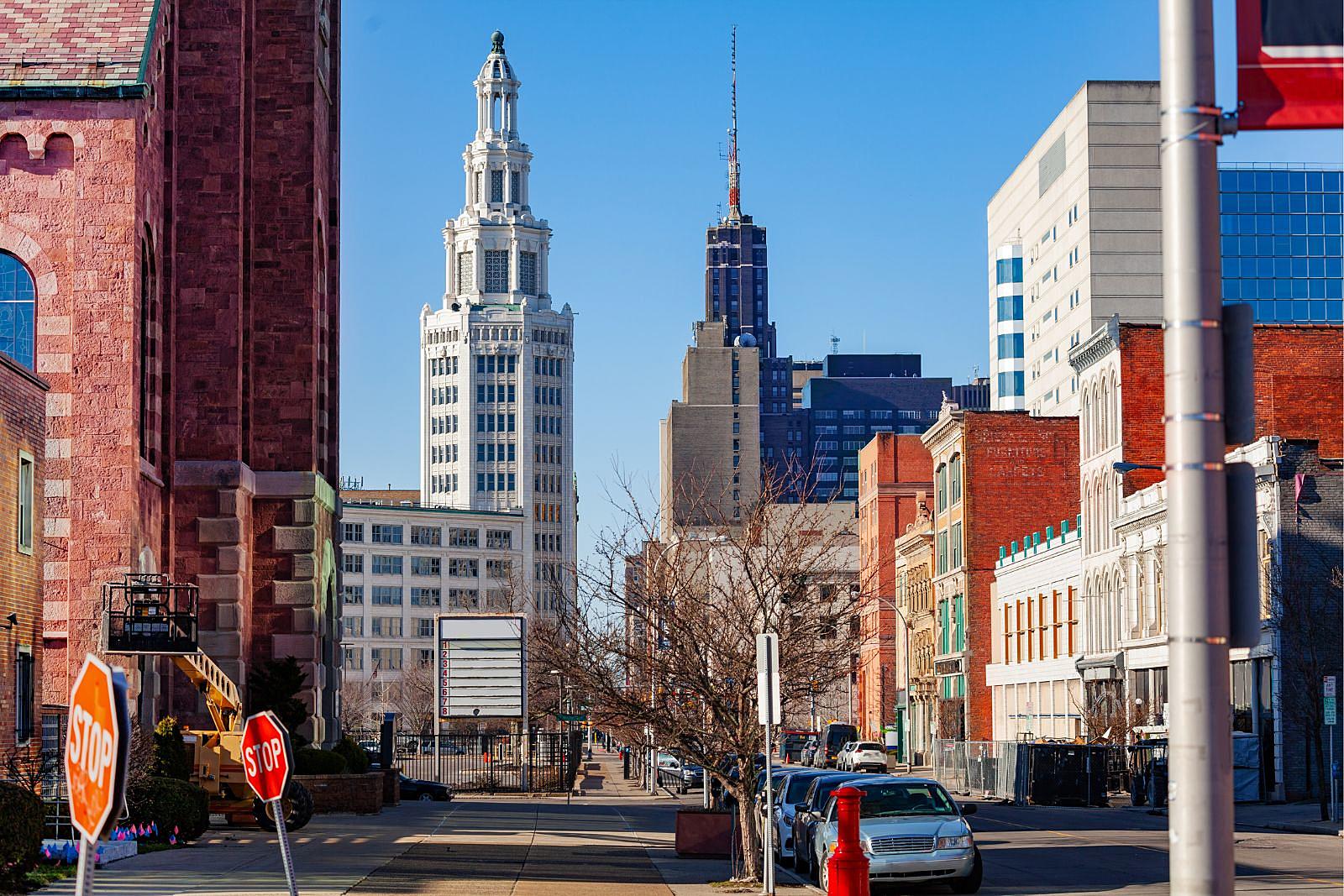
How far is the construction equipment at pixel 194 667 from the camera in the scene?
3659cm

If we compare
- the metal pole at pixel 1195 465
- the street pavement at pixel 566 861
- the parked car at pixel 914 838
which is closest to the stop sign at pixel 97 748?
the metal pole at pixel 1195 465

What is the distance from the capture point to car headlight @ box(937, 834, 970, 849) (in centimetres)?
2314

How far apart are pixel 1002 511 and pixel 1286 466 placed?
3769cm

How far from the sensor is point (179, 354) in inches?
1895

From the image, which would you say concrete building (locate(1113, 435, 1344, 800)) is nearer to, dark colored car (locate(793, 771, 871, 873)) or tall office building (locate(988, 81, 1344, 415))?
dark colored car (locate(793, 771, 871, 873))

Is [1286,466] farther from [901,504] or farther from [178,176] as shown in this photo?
[901,504]

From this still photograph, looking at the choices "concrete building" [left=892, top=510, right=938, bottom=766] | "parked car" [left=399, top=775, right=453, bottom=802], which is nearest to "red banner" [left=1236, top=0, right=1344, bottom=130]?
"parked car" [left=399, top=775, right=453, bottom=802]

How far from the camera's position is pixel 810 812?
88.1 feet

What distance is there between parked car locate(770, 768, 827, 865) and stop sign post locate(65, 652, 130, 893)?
2098cm

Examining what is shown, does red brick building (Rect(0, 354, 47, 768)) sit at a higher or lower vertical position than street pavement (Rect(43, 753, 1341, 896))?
higher

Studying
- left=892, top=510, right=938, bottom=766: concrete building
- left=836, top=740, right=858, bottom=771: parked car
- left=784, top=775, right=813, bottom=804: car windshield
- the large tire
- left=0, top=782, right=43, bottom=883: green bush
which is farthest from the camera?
left=892, top=510, right=938, bottom=766: concrete building

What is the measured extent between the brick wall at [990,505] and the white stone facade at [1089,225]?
2555 centimetres

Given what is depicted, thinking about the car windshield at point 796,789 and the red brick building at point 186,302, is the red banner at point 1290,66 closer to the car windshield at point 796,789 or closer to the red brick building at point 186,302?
the car windshield at point 796,789

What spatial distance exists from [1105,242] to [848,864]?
10378cm
